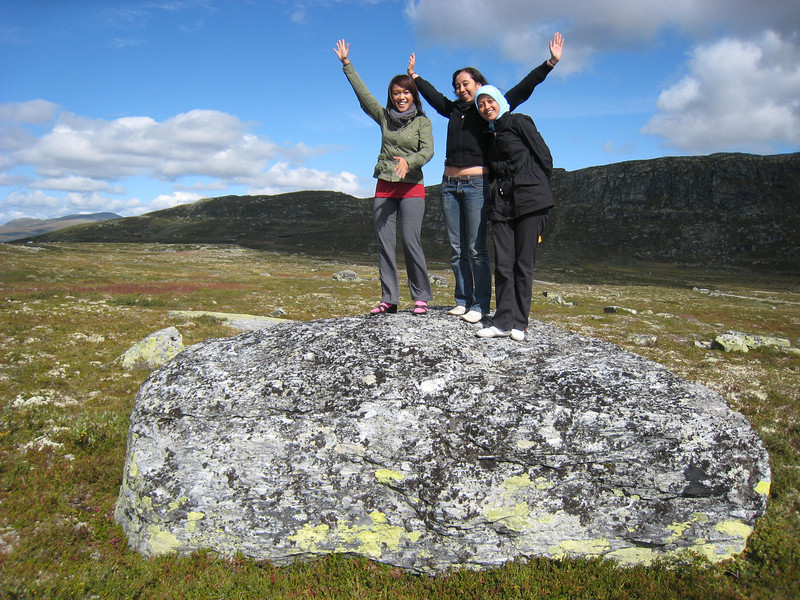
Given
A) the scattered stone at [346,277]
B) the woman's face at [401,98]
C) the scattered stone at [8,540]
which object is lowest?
the scattered stone at [8,540]

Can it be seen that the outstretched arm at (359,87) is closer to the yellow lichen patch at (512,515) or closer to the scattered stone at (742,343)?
the yellow lichen patch at (512,515)

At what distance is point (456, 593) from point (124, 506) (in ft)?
19.4

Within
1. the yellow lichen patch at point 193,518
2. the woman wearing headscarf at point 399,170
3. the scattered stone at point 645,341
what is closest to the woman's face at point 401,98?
the woman wearing headscarf at point 399,170

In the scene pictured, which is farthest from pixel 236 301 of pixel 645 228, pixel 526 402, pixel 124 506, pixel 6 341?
pixel 645 228

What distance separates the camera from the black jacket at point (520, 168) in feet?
29.9

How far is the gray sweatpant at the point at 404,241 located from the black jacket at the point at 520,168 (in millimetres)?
1803

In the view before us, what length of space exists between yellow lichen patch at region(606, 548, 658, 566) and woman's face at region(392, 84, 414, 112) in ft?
29.8

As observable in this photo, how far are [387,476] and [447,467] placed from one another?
97 centimetres

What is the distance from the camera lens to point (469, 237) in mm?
10125

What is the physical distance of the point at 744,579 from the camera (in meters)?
6.81

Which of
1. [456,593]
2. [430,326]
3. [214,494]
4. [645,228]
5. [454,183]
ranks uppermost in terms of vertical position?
[645,228]

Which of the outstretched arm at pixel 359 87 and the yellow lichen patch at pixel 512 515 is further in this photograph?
the outstretched arm at pixel 359 87

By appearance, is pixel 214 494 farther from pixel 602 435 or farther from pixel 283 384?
pixel 602 435

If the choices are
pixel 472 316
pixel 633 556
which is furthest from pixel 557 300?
pixel 633 556
